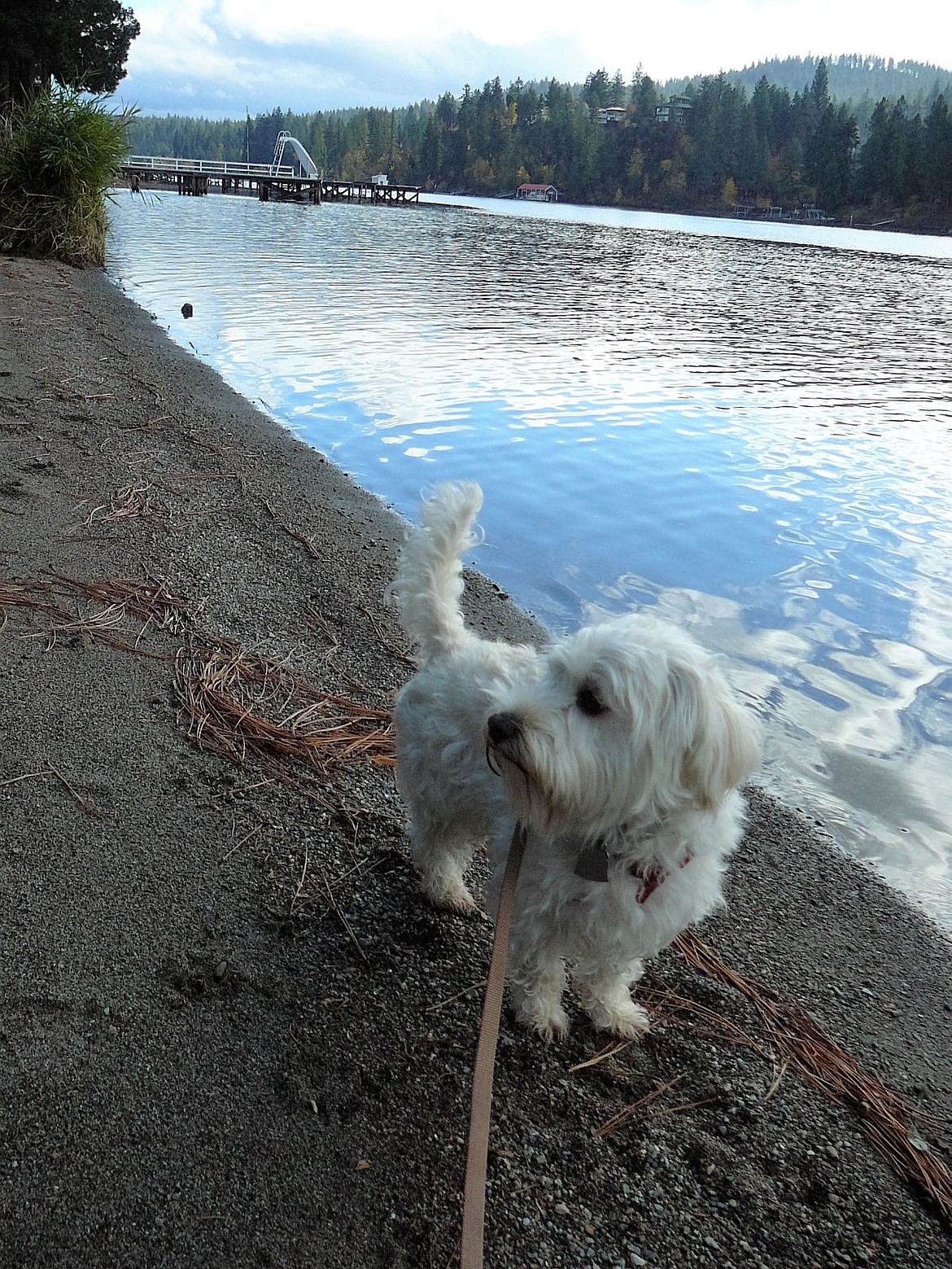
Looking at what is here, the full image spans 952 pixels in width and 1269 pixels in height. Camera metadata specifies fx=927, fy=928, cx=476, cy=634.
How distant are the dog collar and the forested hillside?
124 m

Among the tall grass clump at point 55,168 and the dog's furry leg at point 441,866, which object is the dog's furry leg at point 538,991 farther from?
the tall grass clump at point 55,168

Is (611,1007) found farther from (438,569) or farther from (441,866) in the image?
(438,569)

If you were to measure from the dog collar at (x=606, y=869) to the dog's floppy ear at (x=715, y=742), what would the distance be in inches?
10.6

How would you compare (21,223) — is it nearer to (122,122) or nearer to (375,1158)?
(122,122)

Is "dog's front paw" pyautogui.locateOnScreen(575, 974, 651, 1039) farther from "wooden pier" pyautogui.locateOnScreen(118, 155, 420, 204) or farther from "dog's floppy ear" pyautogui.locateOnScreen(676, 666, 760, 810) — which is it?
"wooden pier" pyautogui.locateOnScreen(118, 155, 420, 204)

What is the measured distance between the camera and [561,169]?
16925 centimetres

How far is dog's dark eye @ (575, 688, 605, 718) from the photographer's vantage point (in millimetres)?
2436

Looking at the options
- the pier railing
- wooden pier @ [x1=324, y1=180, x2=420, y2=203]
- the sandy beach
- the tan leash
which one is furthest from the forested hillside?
the tan leash

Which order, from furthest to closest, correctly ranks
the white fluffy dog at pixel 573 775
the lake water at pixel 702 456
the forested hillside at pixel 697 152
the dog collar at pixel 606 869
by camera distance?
the forested hillside at pixel 697 152
the lake water at pixel 702 456
the dog collar at pixel 606 869
the white fluffy dog at pixel 573 775

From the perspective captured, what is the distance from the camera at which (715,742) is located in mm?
2420

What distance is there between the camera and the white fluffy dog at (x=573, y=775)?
2400mm

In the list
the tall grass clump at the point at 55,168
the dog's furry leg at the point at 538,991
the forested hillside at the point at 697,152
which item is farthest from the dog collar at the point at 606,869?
the forested hillside at the point at 697,152

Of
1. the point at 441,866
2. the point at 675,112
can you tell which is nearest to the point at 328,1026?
the point at 441,866

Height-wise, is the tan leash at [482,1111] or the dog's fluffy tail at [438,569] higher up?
the dog's fluffy tail at [438,569]
